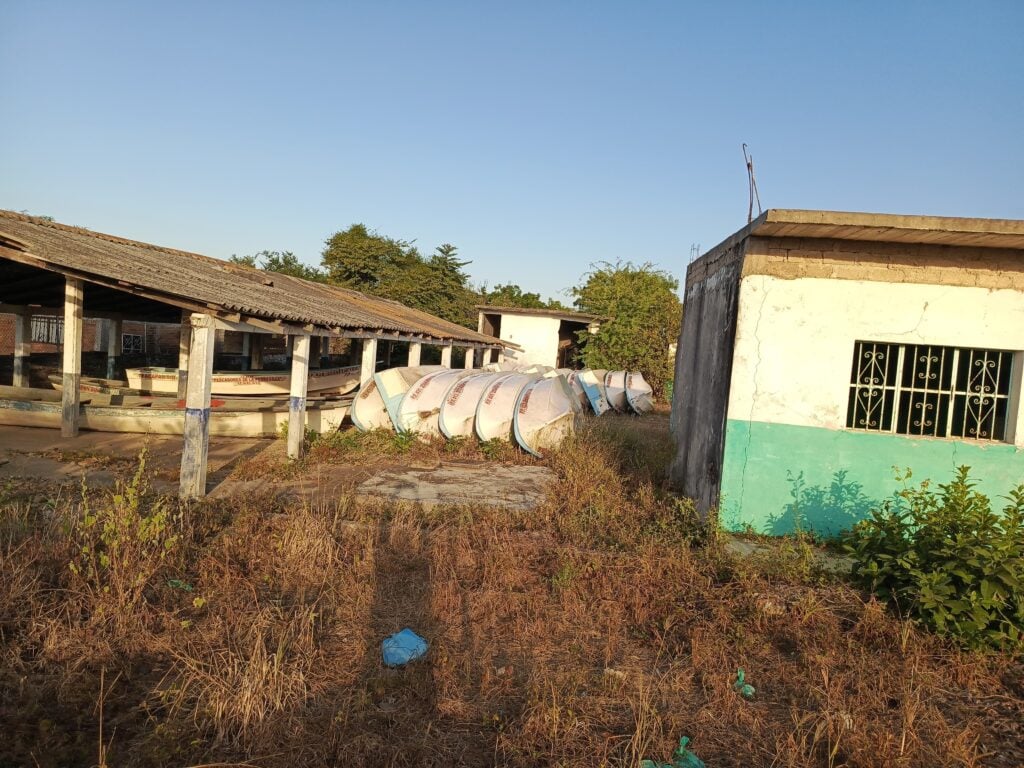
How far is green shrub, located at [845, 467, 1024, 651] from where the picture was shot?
4.32 m

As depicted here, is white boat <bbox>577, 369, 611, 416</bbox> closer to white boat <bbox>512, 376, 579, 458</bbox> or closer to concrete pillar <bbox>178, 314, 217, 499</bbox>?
white boat <bbox>512, 376, 579, 458</bbox>

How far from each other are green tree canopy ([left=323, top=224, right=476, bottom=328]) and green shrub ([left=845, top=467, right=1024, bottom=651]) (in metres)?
27.6

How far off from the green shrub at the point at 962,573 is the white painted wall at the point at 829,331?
1683mm

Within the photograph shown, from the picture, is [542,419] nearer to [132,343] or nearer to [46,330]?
[46,330]

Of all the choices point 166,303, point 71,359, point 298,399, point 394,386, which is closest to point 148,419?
point 71,359

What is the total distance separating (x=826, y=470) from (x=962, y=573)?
2068mm

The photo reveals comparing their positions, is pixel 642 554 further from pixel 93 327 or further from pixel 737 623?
pixel 93 327

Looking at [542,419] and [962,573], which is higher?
[542,419]

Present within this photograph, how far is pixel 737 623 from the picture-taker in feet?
15.4

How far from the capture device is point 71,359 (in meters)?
11.2

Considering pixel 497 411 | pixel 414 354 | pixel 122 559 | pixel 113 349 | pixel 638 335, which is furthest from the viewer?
pixel 638 335

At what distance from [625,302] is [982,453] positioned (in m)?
19.4

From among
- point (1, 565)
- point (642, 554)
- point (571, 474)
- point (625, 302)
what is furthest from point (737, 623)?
point (625, 302)

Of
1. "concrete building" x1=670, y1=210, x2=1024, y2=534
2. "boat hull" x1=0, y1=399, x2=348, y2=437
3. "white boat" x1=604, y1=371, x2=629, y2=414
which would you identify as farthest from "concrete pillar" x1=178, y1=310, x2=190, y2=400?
"concrete building" x1=670, y1=210, x2=1024, y2=534
